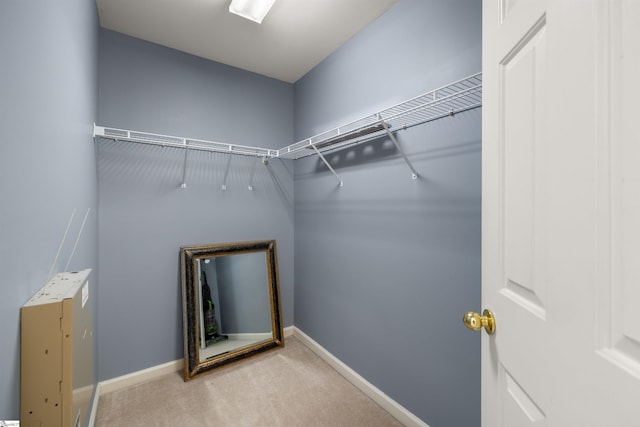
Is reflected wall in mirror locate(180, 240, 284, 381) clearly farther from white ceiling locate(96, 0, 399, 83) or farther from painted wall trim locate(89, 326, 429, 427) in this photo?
white ceiling locate(96, 0, 399, 83)

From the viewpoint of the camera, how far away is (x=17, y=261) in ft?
1.82

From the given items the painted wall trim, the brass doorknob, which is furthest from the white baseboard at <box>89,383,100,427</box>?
the brass doorknob

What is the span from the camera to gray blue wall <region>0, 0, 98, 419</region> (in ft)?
1.66

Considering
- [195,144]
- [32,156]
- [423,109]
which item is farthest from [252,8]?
[32,156]

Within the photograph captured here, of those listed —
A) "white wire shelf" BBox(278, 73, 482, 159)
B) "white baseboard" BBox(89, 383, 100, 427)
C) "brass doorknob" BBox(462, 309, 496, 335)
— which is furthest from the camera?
"white baseboard" BBox(89, 383, 100, 427)

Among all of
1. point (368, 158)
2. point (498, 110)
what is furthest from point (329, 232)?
point (498, 110)

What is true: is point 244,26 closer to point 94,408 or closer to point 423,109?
point 423,109

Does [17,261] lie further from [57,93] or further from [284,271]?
[284,271]

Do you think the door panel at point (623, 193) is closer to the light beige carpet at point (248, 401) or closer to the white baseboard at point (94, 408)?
the light beige carpet at point (248, 401)

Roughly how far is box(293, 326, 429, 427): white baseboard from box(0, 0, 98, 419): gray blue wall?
5.61 feet

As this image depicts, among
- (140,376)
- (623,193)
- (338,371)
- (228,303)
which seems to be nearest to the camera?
(623,193)

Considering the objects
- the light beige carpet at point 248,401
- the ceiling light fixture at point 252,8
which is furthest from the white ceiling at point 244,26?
the light beige carpet at point 248,401

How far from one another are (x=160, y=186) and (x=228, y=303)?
110 cm

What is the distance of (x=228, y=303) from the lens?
229 cm
